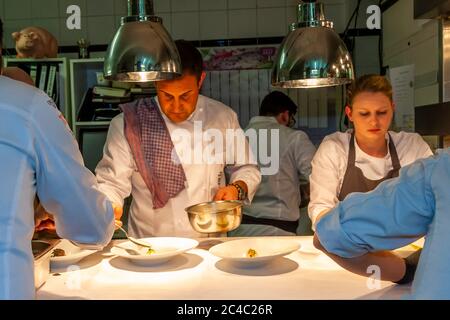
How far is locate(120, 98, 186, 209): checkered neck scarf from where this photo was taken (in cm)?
217

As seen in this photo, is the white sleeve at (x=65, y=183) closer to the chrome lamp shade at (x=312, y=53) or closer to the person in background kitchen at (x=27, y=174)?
the person in background kitchen at (x=27, y=174)

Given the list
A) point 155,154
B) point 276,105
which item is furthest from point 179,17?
point 155,154

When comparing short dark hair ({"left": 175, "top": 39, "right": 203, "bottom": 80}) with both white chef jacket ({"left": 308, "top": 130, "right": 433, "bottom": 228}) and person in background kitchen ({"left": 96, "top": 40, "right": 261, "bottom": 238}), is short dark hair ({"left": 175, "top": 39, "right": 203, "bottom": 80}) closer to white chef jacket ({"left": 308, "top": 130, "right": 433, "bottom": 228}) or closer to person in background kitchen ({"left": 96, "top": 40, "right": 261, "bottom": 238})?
person in background kitchen ({"left": 96, "top": 40, "right": 261, "bottom": 238})

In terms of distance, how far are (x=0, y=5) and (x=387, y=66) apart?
9.44ft

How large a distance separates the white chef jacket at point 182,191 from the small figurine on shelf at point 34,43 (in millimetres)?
1456

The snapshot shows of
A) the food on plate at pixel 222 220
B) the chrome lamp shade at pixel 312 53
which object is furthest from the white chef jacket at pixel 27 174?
the chrome lamp shade at pixel 312 53

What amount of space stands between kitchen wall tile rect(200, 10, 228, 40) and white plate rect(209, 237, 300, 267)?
2284mm

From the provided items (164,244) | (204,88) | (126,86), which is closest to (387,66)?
(204,88)

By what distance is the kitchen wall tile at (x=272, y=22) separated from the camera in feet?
12.1

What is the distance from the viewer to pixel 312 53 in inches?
61.0

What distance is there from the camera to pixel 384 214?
986 millimetres

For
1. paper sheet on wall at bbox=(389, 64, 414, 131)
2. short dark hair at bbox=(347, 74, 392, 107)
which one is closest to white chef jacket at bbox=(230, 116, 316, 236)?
paper sheet on wall at bbox=(389, 64, 414, 131)

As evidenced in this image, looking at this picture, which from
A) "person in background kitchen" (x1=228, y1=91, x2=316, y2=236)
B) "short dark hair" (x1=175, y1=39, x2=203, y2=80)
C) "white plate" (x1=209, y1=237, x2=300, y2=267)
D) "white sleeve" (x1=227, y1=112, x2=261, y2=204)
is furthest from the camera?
"person in background kitchen" (x1=228, y1=91, x2=316, y2=236)
